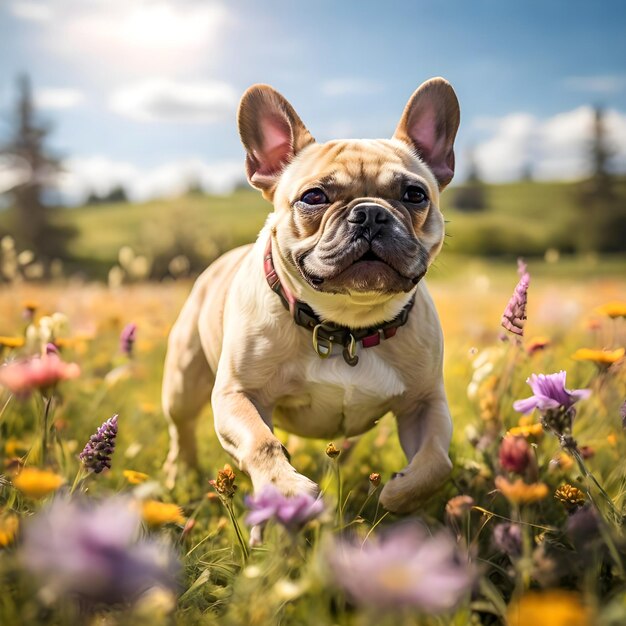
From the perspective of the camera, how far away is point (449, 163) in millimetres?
3330

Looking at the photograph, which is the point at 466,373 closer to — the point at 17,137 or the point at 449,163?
the point at 449,163

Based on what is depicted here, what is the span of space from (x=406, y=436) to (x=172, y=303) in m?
5.16

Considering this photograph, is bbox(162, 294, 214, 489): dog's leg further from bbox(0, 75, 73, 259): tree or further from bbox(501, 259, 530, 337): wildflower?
bbox(0, 75, 73, 259): tree

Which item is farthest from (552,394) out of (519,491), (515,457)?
(519,491)

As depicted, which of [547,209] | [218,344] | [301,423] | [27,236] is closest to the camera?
[301,423]

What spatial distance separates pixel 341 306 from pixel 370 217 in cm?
40

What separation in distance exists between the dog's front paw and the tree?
3270cm

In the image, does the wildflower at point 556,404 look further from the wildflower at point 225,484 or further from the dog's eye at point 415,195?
the dog's eye at point 415,195

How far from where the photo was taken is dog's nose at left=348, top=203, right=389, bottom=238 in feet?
8.66

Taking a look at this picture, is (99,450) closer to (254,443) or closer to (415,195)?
(254,443)

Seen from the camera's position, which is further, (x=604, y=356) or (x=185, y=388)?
(x=185, y=388)

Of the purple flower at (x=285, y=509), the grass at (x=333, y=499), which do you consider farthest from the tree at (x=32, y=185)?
the purple flower at (x=285, y=509)

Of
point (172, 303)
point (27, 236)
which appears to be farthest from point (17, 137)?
point (172, 303)

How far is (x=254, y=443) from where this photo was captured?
7.97ft
